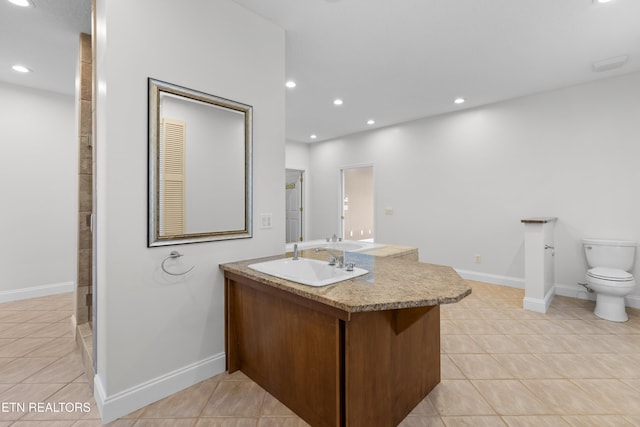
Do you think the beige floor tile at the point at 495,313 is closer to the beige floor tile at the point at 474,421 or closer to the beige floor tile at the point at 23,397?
the beige floor tile at the point at 474,421

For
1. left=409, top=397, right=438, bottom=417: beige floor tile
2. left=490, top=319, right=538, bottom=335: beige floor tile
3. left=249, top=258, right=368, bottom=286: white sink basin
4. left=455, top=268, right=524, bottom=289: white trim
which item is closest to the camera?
left=409, top=397, right=438, bottom=417: beige floor tile

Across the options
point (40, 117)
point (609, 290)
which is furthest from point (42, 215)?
point (609, 290)

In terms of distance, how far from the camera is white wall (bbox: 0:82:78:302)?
132 inches

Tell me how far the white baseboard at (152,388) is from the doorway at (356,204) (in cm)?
430

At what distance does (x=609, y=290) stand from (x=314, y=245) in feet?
9.40

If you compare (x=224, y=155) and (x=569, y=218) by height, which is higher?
(x=224, y=155)

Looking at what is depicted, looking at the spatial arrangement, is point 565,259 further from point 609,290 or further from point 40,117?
point 40,117

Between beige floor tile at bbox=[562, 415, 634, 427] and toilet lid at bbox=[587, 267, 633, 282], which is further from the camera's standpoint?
toilet lid at bbox=[587, 267, 633, 282]

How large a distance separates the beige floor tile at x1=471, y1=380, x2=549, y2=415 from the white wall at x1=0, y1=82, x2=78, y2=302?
4.15 m

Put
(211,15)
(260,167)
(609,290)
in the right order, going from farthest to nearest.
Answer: (609,290), (260,167), (211,15)

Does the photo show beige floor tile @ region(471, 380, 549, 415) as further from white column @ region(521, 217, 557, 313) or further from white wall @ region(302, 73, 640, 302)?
white wall @ region(302, 73, 640, 302)

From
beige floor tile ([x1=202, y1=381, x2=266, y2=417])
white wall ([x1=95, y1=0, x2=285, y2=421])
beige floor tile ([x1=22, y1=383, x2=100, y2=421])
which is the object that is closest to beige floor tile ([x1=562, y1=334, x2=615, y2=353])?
beige floor tile ([x1=202, y1=381, x2=266, y2=417])

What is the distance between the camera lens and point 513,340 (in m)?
2.45

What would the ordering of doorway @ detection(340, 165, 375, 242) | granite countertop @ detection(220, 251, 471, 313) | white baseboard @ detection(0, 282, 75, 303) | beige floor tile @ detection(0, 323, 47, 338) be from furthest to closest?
1. doorway @ detection(340, 165, 375, 242)
2. white baseboard @ detection(0, 282, 75, 303)
3. beige floor tile @ detection(0, 323, 47, 338)
4. granite countertop @ detection(220, 251, 471, 313)
